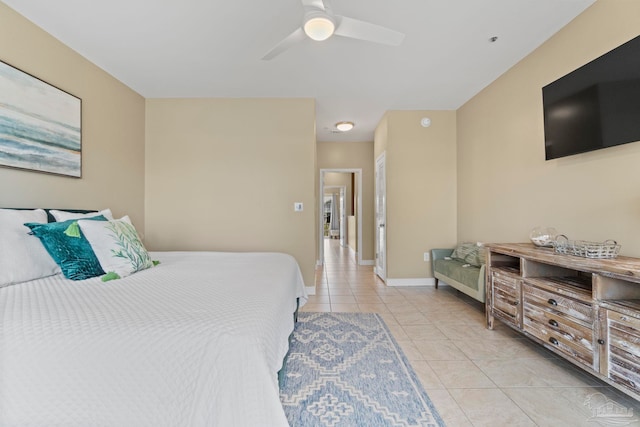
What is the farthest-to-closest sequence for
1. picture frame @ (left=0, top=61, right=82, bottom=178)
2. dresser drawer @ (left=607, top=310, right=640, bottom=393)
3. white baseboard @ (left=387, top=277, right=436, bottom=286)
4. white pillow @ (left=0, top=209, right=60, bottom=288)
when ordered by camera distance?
white baseboard @ (left=387, top=277, right=436, bottom=286), picture frame @ (left=0, top=61, right=82, bottom=178), white pillow @ (left=0, top=209, right=60, bottom=288), dresser drawer @ (left=607, top=310, right=640, bottom=393)

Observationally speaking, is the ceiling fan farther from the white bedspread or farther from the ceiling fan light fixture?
the white bedspread

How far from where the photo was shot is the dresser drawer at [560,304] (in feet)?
5.12

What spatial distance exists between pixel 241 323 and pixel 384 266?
3.46 metres

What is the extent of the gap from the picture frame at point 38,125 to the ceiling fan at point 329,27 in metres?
2.03

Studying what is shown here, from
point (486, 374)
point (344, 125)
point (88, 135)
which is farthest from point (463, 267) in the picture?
point (88, 135)

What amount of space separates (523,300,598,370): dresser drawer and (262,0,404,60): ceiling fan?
2116 mm

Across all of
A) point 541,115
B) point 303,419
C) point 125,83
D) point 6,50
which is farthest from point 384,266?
point 6,50

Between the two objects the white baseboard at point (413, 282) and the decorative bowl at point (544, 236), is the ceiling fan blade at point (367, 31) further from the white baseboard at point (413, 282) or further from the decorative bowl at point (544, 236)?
the white baseboard at point (413, 282)

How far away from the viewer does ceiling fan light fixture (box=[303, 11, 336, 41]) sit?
1649 millimetres

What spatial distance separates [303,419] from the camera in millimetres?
1359

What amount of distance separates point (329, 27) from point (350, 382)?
89.4 inches

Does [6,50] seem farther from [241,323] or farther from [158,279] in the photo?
[241,323]

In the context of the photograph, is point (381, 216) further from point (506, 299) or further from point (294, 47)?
point (294, 47)

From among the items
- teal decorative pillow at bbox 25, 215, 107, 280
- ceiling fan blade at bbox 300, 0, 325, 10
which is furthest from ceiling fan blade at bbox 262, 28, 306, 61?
teal decorative pillow at bbox 25, 215, 107, 280
